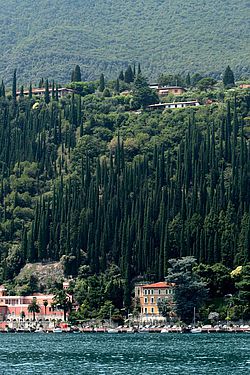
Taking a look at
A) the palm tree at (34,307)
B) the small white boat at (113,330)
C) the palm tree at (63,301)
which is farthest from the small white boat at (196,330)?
the palm tree at (34,307)

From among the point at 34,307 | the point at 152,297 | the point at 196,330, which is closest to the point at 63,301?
the point at 34,307

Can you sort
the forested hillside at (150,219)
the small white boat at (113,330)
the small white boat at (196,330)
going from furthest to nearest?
the forested hillside at (150,219) → the small white boat at (113,330) → the small white boat at (196,330)

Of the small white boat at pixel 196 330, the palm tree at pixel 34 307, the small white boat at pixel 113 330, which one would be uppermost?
the palm tree at pixel 34 307

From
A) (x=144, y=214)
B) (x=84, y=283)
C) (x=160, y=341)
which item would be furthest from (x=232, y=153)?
(x=160, y=341)

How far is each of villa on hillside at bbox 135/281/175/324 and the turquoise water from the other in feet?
45.2

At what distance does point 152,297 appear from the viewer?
171 metres

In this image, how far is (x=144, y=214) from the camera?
18362 cm

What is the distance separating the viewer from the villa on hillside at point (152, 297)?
169 metres

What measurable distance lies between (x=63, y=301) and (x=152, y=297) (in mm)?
12594

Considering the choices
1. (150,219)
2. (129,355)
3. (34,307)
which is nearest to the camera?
(129,355)

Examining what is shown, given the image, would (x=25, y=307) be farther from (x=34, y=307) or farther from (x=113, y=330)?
(x=113, y=330)

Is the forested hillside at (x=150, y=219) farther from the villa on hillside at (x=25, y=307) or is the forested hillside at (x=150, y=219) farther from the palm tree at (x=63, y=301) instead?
the palm tree at (x=63, y=301)

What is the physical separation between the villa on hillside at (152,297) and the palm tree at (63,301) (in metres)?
9.38

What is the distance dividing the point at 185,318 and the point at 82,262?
25.6 metres
